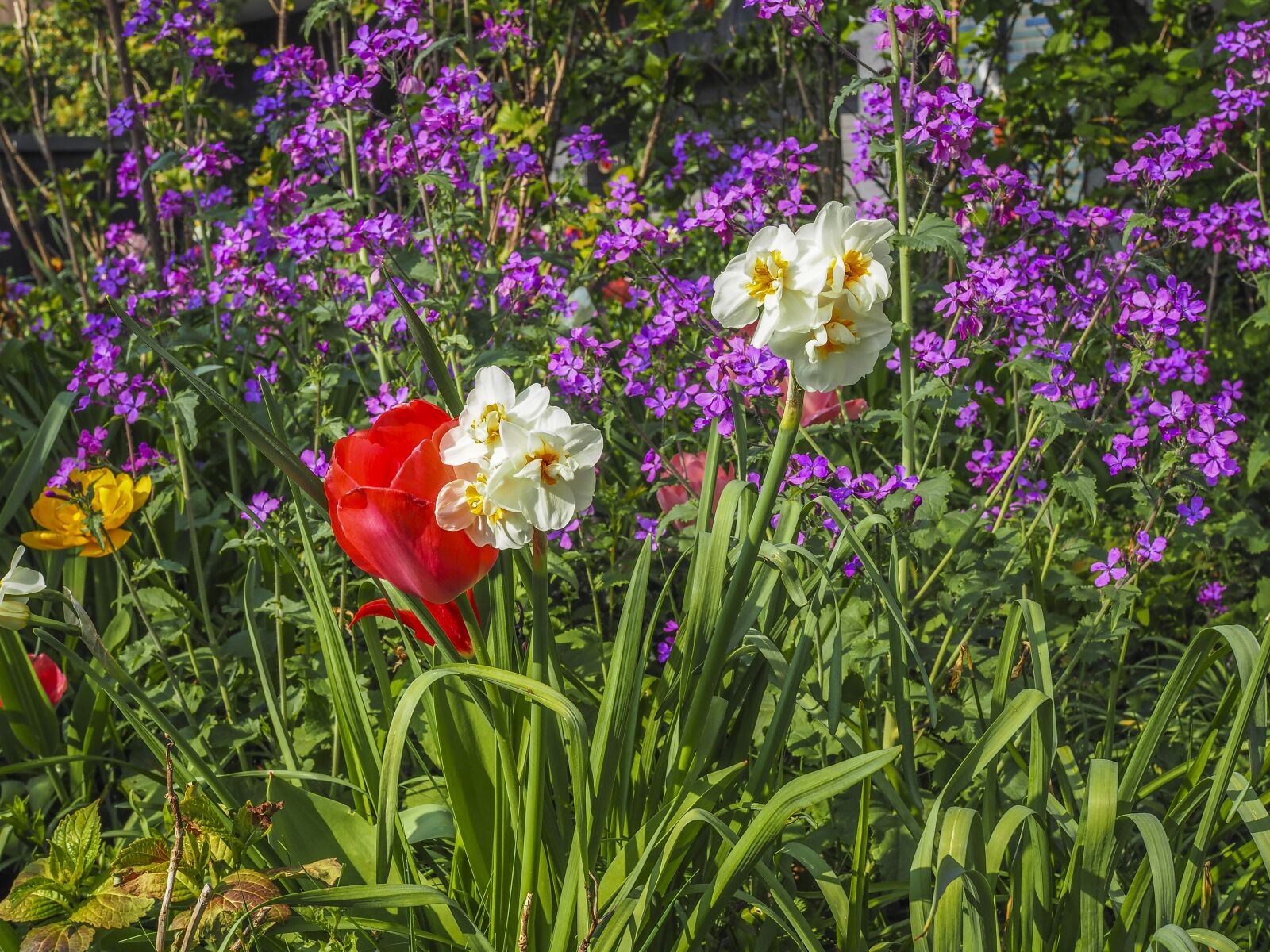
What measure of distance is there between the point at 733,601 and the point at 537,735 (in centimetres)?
22

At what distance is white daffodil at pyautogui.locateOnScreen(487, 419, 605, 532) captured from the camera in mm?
872

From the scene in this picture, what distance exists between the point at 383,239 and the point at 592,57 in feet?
8.12

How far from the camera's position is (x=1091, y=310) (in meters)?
1.94

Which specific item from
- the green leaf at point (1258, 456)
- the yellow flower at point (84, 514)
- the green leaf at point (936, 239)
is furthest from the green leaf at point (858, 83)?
the yellow flower at point (84, 514)

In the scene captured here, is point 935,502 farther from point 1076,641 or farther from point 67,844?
point 67,844

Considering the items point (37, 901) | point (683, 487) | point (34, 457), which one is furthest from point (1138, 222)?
point (34, 457)

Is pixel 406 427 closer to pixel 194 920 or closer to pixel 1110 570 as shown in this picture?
pixel 194 920

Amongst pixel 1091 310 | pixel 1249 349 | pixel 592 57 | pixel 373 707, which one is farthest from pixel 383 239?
pixel 1249 349

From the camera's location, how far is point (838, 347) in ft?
2.96

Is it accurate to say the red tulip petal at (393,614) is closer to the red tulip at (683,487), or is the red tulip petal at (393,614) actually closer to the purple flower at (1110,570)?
the red tulip at (683,487)

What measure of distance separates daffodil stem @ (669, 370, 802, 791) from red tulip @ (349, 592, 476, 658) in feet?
0.77

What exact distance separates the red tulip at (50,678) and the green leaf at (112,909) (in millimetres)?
941

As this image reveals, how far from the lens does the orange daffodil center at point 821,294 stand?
2.90 feet

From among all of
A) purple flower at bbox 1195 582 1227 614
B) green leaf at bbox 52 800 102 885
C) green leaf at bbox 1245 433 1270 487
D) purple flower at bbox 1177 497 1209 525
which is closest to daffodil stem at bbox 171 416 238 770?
green leaf at bbox 1245 433 1270 487
